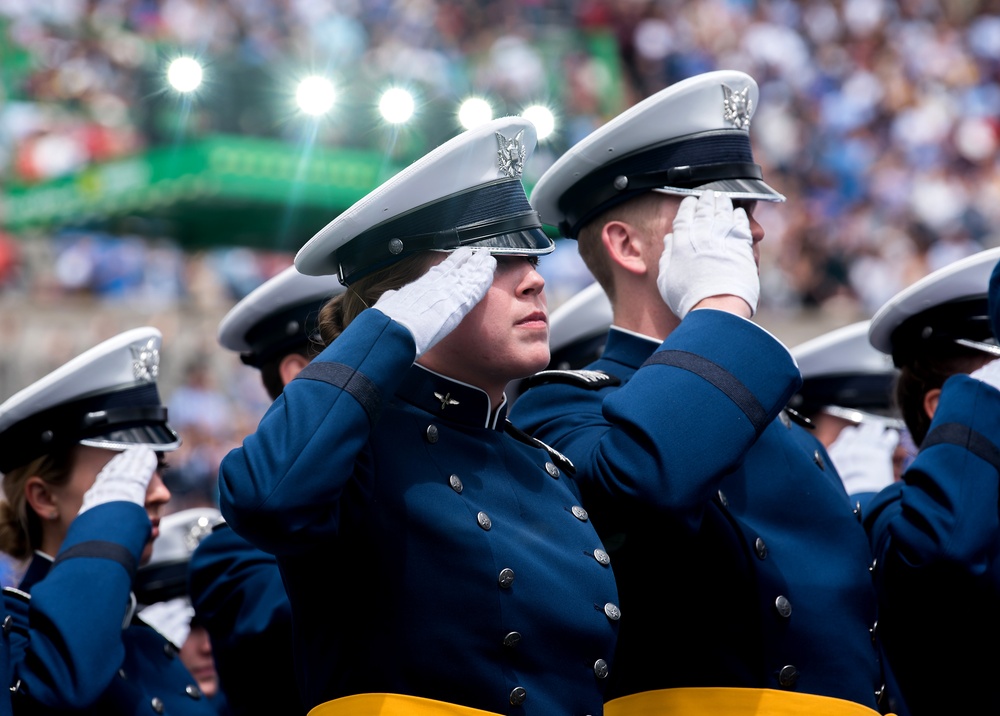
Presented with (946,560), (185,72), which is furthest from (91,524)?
(185,72)

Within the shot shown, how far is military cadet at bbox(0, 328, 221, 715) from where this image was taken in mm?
3254

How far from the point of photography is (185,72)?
29.8 feet

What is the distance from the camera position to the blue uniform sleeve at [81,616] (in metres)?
3.20

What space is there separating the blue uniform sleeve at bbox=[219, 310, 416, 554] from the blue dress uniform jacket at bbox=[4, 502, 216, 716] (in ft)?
3.42

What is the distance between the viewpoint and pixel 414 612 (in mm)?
2420

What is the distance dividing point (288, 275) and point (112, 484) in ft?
2.75

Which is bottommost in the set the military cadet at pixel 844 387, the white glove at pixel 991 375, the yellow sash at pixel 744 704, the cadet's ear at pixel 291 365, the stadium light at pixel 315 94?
the yellow sash at pixel 744 704

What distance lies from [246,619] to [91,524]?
1.65ft

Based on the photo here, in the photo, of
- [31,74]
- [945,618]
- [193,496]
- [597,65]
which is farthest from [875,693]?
[597,65]

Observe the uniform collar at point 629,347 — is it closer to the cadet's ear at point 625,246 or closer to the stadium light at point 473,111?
the cadet's ear at point 625,246

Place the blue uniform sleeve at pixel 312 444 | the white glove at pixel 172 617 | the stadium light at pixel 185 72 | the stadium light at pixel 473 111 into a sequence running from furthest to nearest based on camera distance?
the stadium light at pixel 473 111
the stadium light at pixel 185 72
the white glove at pixel 172 617
the blue uniform sleeve at pixel 312 444

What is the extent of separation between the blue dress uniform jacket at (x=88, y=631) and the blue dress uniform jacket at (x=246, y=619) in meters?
0.23

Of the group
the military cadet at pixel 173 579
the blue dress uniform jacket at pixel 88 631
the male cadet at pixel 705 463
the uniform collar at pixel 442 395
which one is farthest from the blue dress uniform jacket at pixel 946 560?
the military cadet at pixel 173 579

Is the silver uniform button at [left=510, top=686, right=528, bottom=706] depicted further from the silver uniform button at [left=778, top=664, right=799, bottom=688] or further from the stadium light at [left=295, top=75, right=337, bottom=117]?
the stadium light at [left=295, top=75, right=337, bottom=117]
